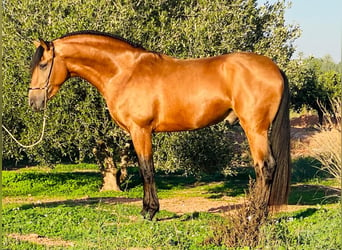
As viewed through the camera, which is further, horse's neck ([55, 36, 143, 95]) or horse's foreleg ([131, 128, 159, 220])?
horse's neck ([55, 36, 143, 95])

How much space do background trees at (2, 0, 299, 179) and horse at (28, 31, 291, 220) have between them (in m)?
3.26

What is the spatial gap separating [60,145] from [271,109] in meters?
5.59

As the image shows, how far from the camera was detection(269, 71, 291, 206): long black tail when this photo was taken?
290 inches

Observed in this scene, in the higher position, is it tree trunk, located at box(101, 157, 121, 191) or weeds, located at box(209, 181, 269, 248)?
tree trunk, located at box(101, 157, 121, 191)

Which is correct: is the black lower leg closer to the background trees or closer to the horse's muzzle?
the horse's muzzle

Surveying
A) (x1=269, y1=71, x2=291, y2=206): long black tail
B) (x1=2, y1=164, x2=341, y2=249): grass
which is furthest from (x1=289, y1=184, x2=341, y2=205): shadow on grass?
(x1=269, y1=71, x2=291, y2=206): long black tail

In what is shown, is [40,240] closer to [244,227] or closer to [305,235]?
[244,227]

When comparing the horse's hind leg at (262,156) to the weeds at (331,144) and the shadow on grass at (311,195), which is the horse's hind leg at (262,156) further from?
the shadow on grass at (311,195)

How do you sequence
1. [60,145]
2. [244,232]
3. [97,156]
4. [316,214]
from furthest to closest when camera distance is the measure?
1. [97,156]
2. [60,145]
3. [316,214]
4. [244,232]

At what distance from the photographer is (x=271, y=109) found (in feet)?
24.1

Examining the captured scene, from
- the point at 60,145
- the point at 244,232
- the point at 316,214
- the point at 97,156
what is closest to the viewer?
the point at 244,232

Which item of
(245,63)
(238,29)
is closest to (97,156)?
(238,29)

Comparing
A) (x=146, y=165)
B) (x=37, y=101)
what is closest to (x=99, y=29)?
(x=37, y=101)

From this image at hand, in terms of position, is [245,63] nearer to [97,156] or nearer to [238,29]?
[238,29]
